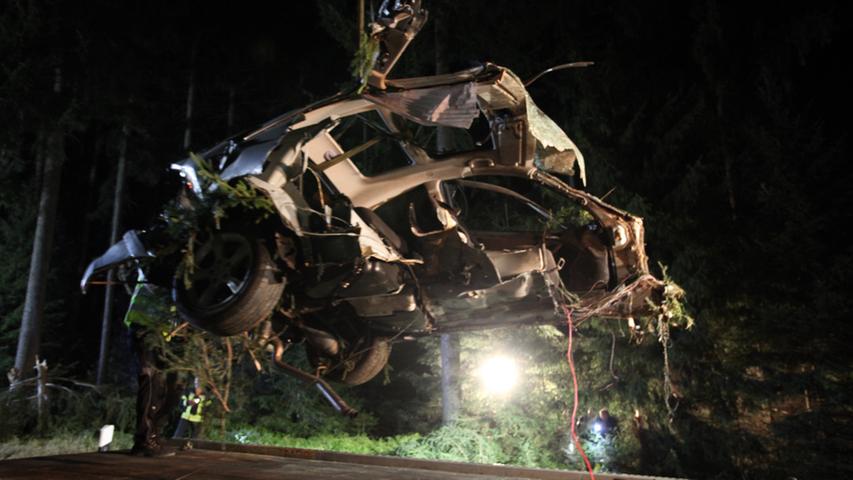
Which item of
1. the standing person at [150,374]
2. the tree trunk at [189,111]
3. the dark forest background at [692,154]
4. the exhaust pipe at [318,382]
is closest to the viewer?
the exhaust pipe at [318,382]

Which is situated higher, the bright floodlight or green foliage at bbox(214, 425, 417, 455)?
the bright floodlight

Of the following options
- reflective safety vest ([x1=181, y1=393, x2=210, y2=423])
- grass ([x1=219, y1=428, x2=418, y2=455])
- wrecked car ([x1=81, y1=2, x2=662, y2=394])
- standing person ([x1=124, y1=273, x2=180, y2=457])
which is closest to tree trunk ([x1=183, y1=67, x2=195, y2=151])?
grass ([x1=219, y1=428, x2=418, y2=455])

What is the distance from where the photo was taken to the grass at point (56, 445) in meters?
8.34

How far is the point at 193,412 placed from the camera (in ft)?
21.5

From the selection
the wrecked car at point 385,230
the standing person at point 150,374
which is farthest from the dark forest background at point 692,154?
the standing person at point 150,374

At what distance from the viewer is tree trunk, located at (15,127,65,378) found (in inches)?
518

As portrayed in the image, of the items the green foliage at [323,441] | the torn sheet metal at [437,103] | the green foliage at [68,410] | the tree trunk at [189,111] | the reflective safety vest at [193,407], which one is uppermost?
the tree trunk at [189,111]

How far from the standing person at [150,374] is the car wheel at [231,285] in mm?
795

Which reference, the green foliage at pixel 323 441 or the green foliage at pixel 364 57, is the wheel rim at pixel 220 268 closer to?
the green foliage at pixel 364 57

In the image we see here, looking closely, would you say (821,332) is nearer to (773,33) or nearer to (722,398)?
(722,398)

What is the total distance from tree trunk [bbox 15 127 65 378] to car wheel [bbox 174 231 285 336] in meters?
11.5

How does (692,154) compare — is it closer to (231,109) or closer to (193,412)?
(193,412)

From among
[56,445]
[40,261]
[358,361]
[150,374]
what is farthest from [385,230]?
[40,261]

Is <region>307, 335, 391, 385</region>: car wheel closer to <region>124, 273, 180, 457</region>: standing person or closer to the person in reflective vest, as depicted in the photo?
the person in reflective vest
